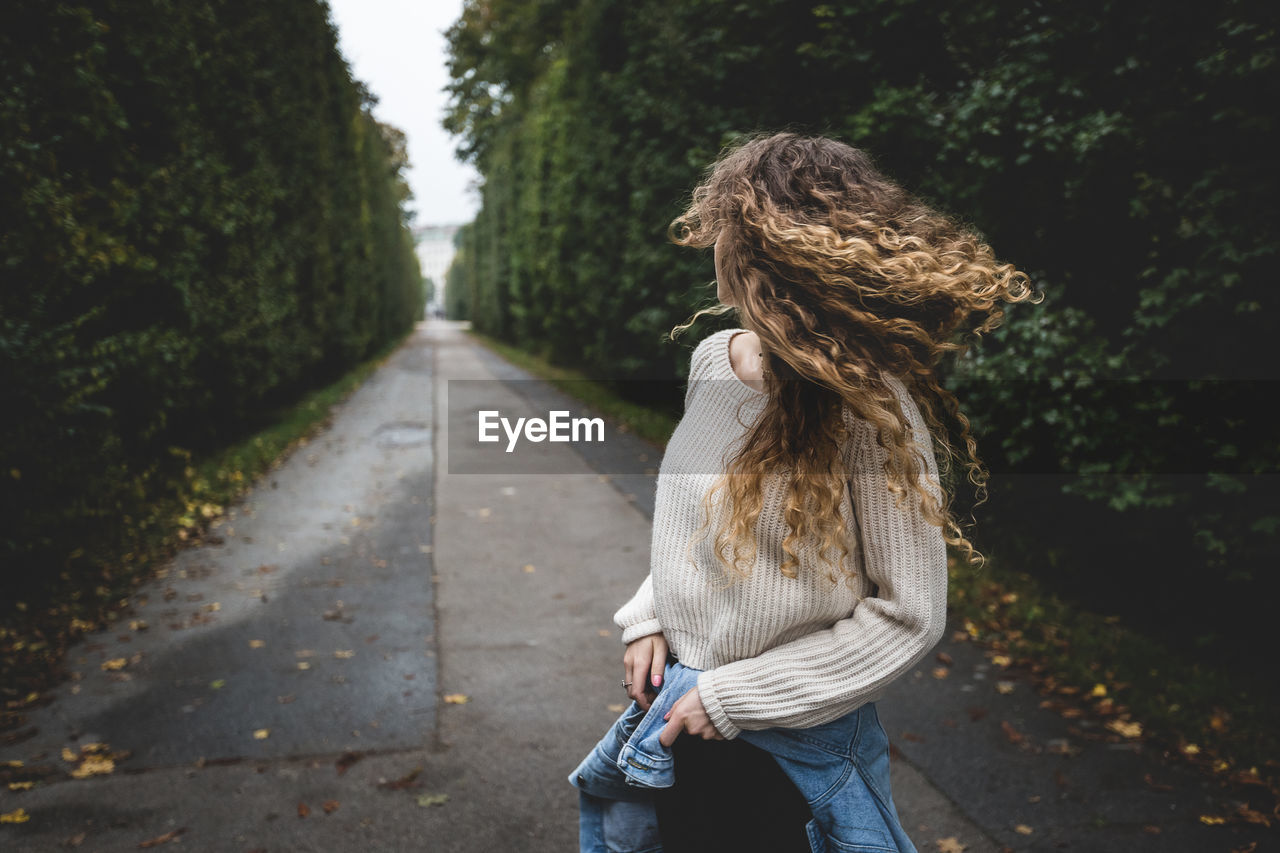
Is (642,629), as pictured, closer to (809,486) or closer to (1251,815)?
(809,486)

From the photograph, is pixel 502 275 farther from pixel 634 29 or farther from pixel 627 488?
pixel 627 488

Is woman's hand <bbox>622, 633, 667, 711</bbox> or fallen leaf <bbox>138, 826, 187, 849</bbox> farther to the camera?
fallen leaf <bbox>138, 826, 187, 849</bbox>

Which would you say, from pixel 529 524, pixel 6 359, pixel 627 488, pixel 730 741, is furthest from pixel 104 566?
pixel 730 741

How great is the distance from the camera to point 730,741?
1468mm

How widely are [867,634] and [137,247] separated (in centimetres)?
758

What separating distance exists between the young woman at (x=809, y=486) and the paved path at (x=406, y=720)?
77.8 inches

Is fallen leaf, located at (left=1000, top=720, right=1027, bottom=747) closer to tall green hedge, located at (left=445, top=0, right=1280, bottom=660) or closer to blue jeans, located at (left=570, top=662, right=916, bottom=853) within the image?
tall green hedge, located at (left=445, top=0, right=1280, bottom=660)

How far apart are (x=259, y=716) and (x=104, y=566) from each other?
2499 millimetres

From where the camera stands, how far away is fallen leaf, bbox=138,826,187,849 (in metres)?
3.05

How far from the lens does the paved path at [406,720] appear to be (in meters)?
3.19

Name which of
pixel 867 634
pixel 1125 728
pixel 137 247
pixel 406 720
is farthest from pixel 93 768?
pixel 137 247

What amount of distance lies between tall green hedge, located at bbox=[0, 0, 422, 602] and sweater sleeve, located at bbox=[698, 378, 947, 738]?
15.0ft
